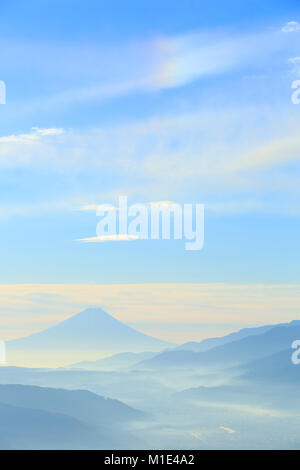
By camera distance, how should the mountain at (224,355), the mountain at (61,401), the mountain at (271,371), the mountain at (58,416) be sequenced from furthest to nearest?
the mountain at (271,371) < the mountain at (224,355) < the mountain at (61,401) < the mountain at (58,416)

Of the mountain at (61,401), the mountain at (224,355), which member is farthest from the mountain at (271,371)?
the mountain at (61,401)

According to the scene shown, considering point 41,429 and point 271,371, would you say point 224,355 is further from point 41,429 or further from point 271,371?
point 41,429

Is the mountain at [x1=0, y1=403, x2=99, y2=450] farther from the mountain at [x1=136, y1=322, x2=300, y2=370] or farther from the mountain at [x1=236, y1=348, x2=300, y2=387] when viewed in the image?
the mountain at [x1=236, y1=348, x2=300, y2=387]

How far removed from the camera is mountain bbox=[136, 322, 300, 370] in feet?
54.4

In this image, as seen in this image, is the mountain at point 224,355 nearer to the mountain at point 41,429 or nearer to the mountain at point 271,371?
the mountain at point 271,371

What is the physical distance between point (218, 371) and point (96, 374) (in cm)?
988

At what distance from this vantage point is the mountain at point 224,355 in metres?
16.6

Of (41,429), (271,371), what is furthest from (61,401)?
(271,371)

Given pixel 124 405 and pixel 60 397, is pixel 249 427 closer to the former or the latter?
pixel 124 405

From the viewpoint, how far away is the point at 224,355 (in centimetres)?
2272

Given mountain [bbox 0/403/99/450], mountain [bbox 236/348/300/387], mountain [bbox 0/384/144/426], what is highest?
mountain [bbox 236/348/300/387]

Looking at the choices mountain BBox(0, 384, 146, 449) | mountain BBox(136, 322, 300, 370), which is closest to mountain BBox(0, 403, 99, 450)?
mountain BBox(0, 384, 146, 449)

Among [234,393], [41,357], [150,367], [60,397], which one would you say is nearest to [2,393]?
[60,397]
